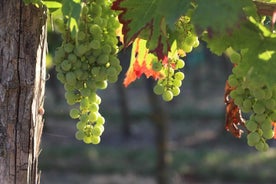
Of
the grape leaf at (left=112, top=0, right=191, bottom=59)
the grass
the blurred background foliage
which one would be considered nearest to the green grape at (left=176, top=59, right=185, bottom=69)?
the grape leaf at (left=112, top=0, right=191, bottom=59)

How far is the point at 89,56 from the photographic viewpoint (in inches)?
50.9

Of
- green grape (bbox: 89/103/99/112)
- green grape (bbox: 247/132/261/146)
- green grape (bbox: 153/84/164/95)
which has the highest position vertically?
green grape (bbox: 153/84/164/95)

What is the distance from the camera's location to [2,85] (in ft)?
4.65

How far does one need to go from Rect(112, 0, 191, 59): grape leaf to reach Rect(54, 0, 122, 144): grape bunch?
5cm

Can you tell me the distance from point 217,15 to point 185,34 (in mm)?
335

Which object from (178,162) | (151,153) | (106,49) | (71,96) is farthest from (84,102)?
(151,153)

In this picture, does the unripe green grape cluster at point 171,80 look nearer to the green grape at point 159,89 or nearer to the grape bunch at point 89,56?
the green grape at point 159,89

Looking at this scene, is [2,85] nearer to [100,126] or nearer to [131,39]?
[100,126]

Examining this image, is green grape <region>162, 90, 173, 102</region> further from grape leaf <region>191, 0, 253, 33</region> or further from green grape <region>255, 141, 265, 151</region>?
grape leaf <region>191, 0, 253, 33</region>

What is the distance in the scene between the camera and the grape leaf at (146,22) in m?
1.21

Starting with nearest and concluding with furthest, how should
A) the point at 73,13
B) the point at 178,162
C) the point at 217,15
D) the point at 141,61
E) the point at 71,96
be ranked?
the point at 217,15 → the point at 73,13 → the point at 71,96 → the point at 141,61 → the point at 178,162

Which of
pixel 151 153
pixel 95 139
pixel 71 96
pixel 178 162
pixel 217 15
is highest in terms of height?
pixel 217 15

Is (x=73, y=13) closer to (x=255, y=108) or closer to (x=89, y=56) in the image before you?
(x=89, y=56)

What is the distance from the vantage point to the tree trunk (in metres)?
1.40
